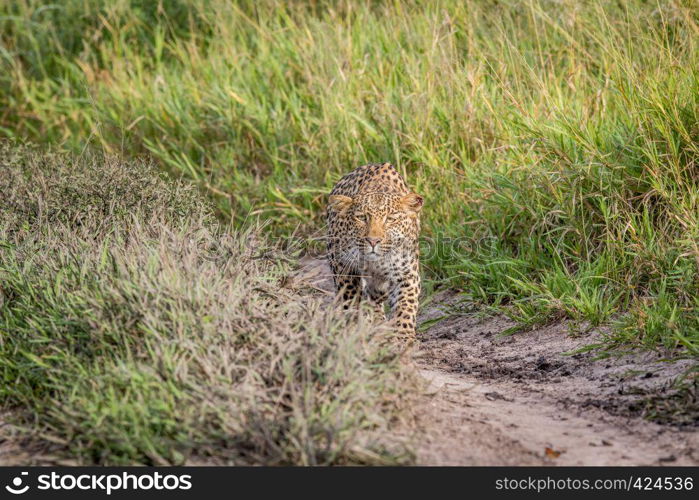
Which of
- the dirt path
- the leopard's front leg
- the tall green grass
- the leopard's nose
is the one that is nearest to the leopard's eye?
the leopard's nose

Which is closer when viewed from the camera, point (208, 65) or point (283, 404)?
point (283, 404)

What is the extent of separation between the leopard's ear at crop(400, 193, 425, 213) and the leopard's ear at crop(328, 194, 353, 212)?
0.31m

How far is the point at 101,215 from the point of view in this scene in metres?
5.91

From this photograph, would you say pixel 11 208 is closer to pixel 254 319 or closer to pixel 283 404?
pixel 254 319

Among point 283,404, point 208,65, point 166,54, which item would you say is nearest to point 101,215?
point 283,404

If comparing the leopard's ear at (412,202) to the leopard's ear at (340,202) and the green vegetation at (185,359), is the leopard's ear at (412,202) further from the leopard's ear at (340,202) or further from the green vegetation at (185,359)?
the green vegetation at (185,359)

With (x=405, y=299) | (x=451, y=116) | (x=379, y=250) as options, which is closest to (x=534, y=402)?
(x=405, y=299)

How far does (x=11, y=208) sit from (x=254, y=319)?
2423 millimetres

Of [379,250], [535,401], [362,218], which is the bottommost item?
[535,401]

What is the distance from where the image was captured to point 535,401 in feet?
16.1
